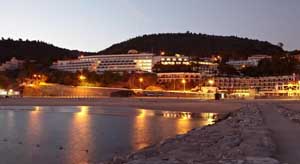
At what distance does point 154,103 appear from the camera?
186ft

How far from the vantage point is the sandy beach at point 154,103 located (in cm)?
4600

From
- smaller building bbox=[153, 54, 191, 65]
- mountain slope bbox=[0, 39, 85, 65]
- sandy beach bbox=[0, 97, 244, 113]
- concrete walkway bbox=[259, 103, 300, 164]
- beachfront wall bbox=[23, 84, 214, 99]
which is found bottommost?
sandy beach bbox=[0, 97, 244, 113]

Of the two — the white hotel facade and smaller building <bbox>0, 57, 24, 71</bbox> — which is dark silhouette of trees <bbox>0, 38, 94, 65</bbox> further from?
the white hotel facade

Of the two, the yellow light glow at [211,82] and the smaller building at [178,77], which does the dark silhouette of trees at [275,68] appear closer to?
the smaller building at [178,77]

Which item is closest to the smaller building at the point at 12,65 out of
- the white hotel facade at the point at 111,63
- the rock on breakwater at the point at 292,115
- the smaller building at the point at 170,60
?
the white hotel facade at the point at 111,63

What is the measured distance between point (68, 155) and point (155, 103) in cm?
4173

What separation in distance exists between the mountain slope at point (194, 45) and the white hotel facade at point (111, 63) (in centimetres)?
3779

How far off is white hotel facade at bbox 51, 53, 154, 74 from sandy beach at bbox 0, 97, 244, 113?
A: 4689 cm

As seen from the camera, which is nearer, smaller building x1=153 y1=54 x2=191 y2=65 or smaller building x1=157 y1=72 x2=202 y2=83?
Result: smaller building x1=157 y1=72 x2=202 y2=83

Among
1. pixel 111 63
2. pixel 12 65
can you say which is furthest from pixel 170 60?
pixel 12 65

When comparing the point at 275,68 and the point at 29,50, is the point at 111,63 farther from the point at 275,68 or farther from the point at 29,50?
the point at 29,50

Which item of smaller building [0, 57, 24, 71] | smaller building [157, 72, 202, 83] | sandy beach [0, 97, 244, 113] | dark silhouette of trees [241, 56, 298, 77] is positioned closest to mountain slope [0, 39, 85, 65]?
smaller building [0, 57, 24, 71]

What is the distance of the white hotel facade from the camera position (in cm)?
11844

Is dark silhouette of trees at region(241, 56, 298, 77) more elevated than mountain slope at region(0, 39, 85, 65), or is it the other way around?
mountain slope at region(0, 39, 85, 65)
